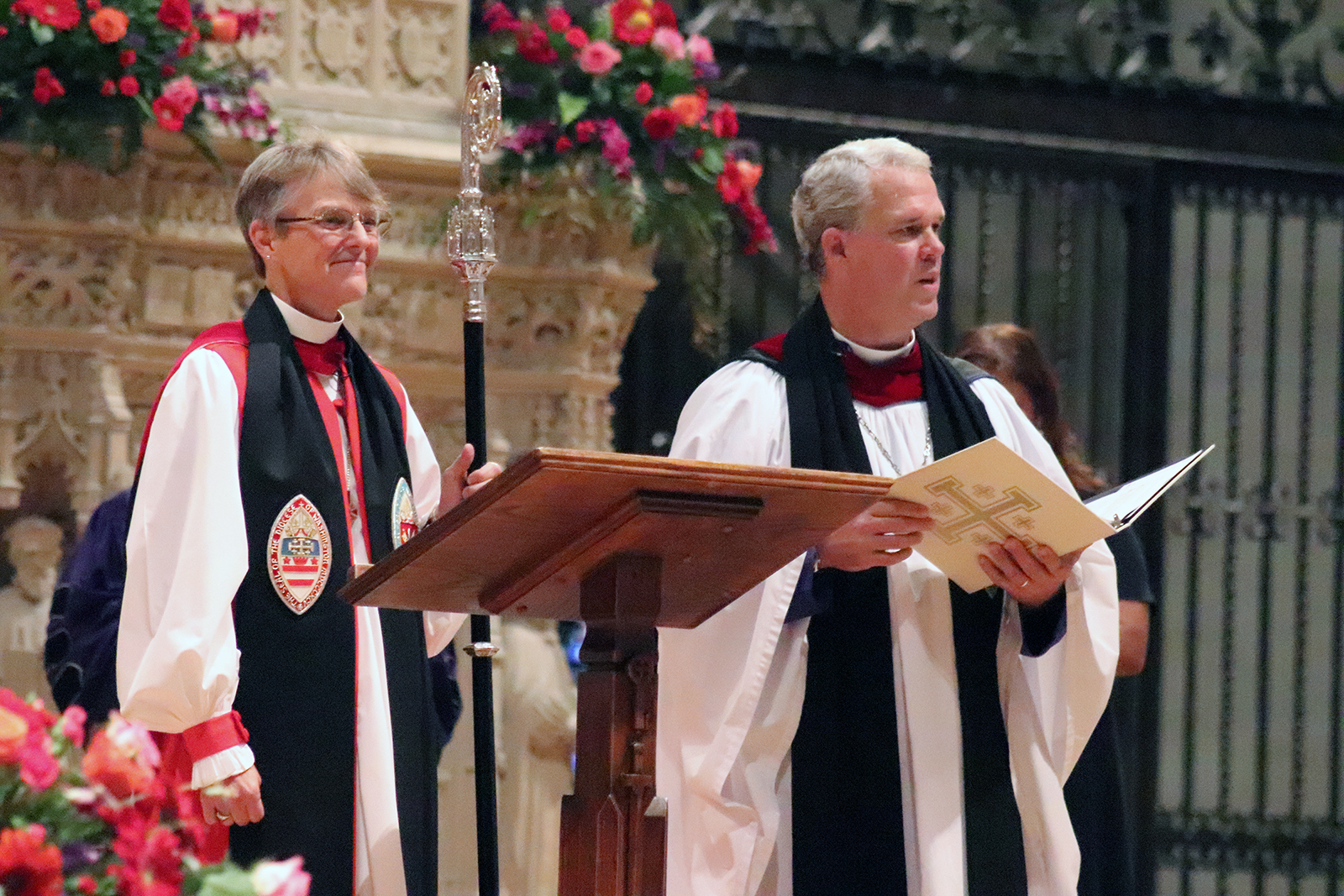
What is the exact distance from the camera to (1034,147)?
7.29 m

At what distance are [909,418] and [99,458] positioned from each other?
2.31 m

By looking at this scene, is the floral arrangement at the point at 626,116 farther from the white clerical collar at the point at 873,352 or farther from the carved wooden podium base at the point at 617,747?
the carved wooden podium base at the point at 617,747

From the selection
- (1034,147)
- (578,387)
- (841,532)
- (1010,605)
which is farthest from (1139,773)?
(841,532)

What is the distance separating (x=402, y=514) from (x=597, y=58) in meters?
2.30

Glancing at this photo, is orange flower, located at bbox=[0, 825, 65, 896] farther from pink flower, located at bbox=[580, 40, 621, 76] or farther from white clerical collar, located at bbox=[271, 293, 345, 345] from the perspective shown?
pink flower, located at bbox=[580, 40, 621, 76]

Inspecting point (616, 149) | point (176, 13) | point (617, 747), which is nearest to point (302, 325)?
point (617, 747)

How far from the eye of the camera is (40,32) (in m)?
5.03

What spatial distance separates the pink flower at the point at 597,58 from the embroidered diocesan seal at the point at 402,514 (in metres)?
2.21

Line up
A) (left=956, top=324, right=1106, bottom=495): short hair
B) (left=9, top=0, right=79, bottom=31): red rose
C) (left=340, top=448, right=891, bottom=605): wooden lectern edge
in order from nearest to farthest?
(left=340, top=448, right=891, bottom=605): wooden lectern edge → (left=956, top=324, right=1106, bottom=495): short hair → (left=9, top=0, right=79, bottom=31): red rose

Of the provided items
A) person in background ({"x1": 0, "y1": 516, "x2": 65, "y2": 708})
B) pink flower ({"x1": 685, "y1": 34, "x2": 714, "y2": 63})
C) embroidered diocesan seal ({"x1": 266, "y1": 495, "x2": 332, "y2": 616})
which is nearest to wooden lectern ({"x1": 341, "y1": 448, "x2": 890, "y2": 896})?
embroidered diocesan seal ({"x1": 266, "y1": 495, "x2": 332, "y2": 616})

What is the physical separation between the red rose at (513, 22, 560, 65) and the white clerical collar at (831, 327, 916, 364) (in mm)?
2099

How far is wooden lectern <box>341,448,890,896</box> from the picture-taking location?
2607 mm

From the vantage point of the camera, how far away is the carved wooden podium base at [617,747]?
268 centimetres

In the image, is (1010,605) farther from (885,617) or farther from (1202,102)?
(1202,102)
